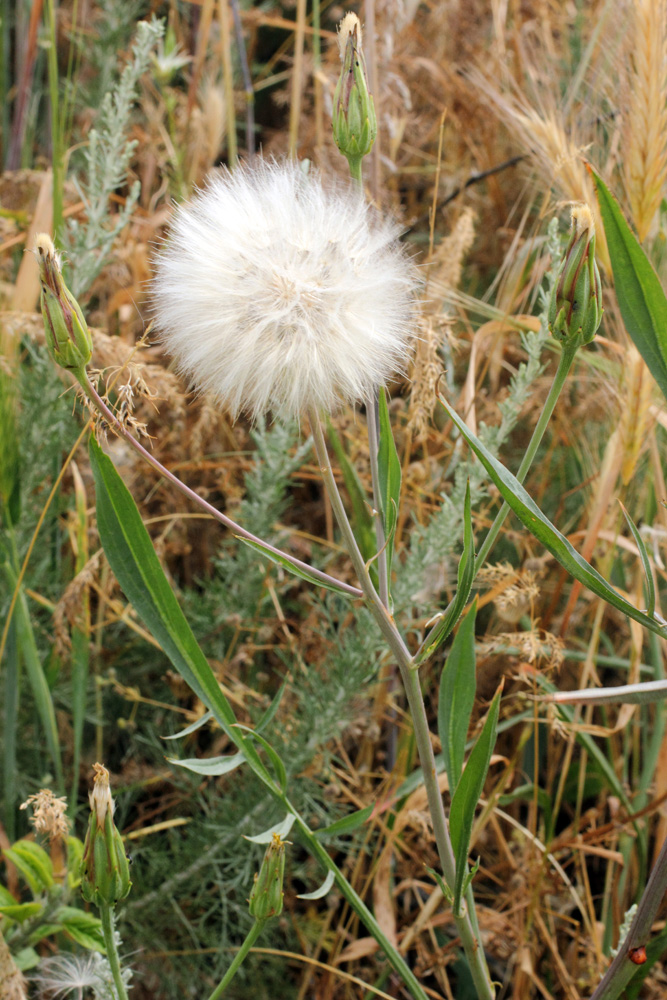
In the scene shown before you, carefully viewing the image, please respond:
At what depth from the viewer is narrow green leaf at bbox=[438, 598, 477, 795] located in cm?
79

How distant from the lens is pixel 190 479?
4.71 ft

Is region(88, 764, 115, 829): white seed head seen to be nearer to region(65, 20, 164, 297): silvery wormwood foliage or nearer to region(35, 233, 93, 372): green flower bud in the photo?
region(35, 233, 93, 372): green flower bud

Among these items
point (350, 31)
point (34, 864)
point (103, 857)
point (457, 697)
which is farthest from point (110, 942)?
point (350, 31)

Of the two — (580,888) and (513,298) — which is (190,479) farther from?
(580,888)

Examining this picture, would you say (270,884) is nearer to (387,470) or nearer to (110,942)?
(110,942)

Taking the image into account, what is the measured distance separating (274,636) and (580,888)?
25.3 inches

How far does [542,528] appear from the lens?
0.66 m

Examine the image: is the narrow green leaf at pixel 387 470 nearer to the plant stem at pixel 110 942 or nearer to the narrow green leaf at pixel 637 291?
the narrow green leaf at pixel 637 291

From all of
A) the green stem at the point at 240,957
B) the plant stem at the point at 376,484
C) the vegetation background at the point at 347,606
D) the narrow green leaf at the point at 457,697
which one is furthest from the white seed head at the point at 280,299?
the green stem at the point at 240,957

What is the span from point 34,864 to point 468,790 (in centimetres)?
53

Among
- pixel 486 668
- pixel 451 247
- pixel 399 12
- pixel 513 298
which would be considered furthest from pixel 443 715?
pixel 399 12

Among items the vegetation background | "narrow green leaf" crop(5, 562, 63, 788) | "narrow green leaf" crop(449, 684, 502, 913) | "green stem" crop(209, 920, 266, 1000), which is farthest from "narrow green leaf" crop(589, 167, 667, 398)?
"narrow green leaf" crop(5, 562, 63, 788)

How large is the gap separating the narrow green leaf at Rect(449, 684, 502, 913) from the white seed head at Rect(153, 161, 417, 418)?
1.05 ft

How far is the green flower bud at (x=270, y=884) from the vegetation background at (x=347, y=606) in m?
0.31
